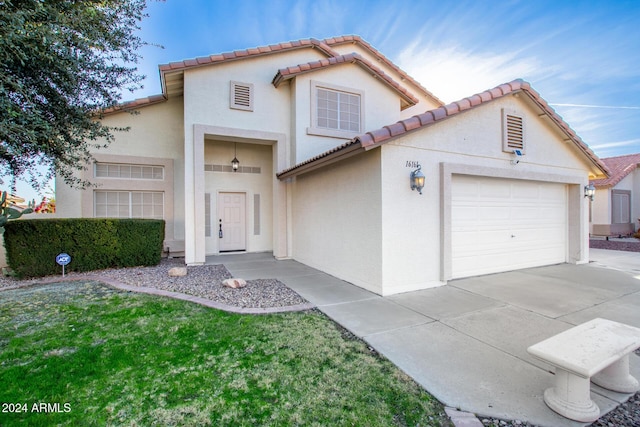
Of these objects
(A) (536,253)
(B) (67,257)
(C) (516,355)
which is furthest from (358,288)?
(B) (67,257)

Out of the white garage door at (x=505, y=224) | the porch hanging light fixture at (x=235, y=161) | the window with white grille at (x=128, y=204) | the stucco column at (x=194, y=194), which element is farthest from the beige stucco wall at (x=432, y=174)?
the window with white grille at (x=128, y=204)

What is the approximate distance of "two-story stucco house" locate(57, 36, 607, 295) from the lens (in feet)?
21.4

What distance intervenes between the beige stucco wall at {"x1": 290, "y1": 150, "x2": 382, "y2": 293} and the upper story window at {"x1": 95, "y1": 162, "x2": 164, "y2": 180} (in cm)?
567

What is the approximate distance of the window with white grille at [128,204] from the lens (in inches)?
419

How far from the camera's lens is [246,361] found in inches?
135

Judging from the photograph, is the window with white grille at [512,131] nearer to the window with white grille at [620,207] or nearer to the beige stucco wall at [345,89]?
the beige stucco wall at [345,89]

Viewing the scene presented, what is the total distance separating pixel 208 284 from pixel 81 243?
4.26 meters

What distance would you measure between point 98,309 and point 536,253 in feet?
36.1

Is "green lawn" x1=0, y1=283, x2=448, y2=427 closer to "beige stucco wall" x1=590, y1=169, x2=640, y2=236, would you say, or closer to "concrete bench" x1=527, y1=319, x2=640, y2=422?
"concrete bench" x1=527, y1=319, x2=640, y2=422

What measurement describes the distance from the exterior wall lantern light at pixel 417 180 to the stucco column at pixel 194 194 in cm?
664

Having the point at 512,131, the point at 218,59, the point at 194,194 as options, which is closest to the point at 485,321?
the point at 512,131

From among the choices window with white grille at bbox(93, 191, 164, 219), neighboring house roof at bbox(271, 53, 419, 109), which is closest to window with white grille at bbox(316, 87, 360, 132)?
neighboring house roof at bbox(271, 53, 419, 109)

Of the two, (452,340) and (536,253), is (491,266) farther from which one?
(452,340)

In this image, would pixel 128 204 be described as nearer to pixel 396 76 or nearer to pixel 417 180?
pixel 417 180
